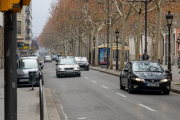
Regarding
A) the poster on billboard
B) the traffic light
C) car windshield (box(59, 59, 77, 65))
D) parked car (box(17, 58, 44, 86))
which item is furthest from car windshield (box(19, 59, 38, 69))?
the poster on billboard

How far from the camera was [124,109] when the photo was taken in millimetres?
10648

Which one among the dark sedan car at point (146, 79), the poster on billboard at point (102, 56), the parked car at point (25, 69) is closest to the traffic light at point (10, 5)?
the dark sedan car at point (146, 79)

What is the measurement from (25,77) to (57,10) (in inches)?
1718

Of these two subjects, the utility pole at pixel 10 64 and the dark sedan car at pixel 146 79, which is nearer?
the utility pole at pixel 10 64

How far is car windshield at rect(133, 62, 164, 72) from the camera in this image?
51.1ft

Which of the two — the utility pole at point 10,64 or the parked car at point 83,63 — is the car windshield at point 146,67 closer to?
the utility pole at point 10,64

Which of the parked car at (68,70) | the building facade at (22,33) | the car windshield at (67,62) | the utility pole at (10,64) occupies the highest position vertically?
the building facade at (22,33)

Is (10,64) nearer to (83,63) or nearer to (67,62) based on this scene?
(67,62)

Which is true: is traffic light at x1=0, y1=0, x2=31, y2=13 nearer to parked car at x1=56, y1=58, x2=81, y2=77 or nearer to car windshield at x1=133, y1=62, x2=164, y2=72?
car windshield at x1=133, y1=62, x2=164, y2=72

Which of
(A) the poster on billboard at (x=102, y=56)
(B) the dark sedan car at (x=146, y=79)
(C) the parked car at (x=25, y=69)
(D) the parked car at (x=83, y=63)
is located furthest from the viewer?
(A) the poster on billboard at (x=102, y=56)

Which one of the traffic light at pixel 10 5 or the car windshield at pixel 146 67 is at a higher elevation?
the traffic light at pixel 10 5

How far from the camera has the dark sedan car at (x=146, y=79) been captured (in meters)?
14.6

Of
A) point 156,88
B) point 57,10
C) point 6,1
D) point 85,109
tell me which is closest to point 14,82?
point 6,1

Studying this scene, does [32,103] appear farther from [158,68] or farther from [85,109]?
[158,68]
